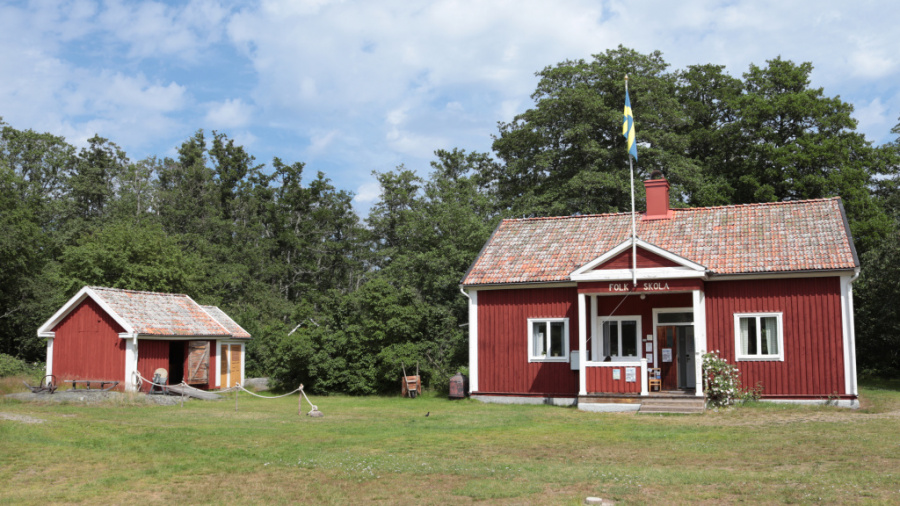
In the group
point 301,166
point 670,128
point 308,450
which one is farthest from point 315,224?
point 308,450

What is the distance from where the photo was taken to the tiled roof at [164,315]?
2828cm

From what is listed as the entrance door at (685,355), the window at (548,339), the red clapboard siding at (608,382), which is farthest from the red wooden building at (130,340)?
the entrance door at (685,355)

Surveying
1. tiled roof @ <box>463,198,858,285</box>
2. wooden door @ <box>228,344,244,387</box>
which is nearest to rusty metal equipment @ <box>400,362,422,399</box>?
tiled roof @ <box>463,198,858,285</box>

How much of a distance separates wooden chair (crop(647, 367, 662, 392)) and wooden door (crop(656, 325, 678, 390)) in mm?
403

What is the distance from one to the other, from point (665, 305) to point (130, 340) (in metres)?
18.5

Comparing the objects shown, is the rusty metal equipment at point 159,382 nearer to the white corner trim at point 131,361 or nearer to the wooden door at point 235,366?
the white corner trim at point 131,361

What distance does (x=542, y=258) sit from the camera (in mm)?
24891

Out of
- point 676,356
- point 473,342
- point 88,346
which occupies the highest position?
point 473,342

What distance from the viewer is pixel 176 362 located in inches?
1235

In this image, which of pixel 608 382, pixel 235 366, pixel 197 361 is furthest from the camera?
pixel 235 366

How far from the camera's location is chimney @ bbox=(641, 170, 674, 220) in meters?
25.9

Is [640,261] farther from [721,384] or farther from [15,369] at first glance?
[15,369]

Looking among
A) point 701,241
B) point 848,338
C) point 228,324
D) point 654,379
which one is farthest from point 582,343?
point 228,324

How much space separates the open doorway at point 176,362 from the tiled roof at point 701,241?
13528mm
